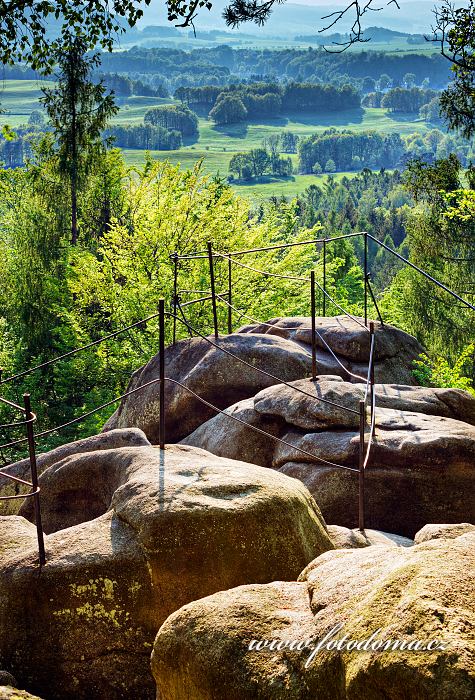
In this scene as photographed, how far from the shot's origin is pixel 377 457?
11.7m

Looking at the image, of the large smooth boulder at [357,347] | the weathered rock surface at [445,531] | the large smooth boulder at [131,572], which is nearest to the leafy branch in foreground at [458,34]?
the large smooth boulder at [357,347]

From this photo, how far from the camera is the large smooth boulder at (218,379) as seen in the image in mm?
15031

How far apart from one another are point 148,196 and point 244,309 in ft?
25.1

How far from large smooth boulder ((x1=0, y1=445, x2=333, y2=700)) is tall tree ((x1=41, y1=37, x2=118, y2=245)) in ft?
105

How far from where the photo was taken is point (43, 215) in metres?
40.1

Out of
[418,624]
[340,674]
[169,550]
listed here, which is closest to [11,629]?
[169,550]

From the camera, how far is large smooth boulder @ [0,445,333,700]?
7219mm

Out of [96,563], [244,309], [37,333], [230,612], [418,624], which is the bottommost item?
[37,333]

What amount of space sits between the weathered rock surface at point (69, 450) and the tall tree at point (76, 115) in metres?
25.5

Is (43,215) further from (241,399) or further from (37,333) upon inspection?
(241,399)

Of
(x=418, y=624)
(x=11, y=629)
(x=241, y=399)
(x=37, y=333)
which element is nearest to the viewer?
(x=418, y=624)

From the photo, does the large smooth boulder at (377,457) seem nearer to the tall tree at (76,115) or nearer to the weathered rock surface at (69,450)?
the weathered rock surface at (69,450)

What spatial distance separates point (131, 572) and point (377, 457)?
517 cm

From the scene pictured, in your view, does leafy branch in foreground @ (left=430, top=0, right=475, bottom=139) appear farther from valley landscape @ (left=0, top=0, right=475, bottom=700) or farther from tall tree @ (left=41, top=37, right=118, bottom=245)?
tall tree @ (left=41, top=37, right=118, bottom=245)
